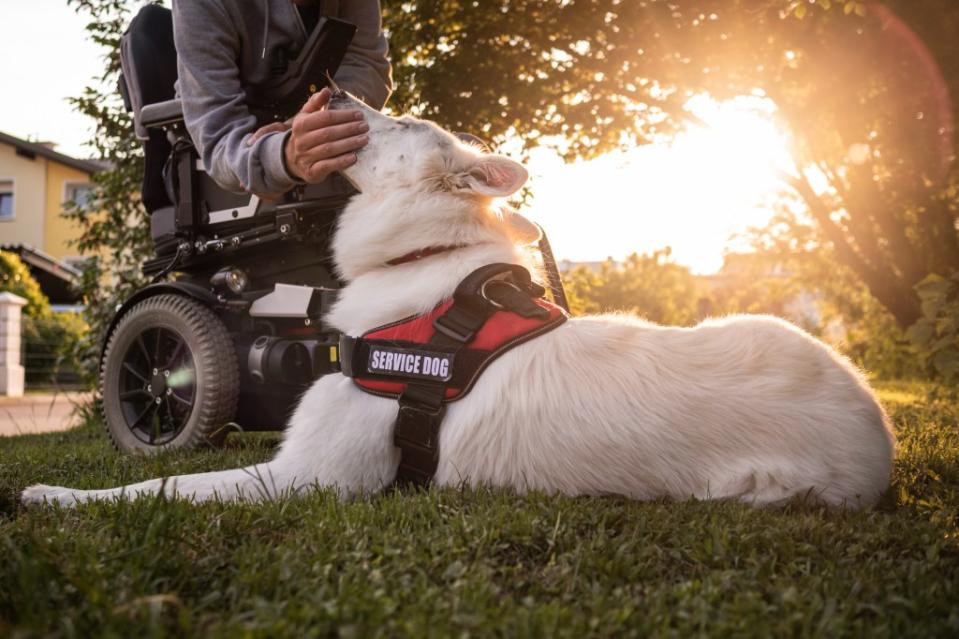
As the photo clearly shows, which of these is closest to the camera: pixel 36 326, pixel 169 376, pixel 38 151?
pixel 169 376

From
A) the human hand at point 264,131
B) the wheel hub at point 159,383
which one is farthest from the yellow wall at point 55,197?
the human hand at point 264,131

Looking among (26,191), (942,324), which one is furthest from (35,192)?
(942,324)

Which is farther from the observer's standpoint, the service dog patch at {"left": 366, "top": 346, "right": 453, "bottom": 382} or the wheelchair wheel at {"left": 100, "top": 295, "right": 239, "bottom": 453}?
the wheelchair wheel at {"left": 100, "top": 295, "right": 239, "bottom": 453}

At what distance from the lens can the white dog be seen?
227 centimetres

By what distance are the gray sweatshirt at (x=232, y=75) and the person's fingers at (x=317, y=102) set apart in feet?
0.70

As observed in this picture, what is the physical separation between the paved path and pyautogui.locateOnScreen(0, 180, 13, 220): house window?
2115cm

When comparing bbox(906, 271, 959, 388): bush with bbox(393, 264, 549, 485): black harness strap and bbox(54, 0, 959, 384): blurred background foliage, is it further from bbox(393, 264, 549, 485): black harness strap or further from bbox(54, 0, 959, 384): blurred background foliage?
bbox(393, 264, 549, 485): black harness strap

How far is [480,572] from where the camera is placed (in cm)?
159

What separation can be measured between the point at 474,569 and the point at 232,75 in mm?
2819

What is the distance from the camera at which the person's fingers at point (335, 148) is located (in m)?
2.80

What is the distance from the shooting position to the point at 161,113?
3830mm

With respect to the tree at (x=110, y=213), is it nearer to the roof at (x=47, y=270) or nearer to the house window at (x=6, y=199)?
the roof at (x=47, y=270)

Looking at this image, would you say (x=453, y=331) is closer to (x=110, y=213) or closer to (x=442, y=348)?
(x=442, y=348)

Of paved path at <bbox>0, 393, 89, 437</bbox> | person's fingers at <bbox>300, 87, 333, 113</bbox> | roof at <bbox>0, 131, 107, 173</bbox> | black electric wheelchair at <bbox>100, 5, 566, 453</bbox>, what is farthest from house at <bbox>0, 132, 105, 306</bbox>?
person's fingers at <bbox>300, 87, 333, 113</bbox>
